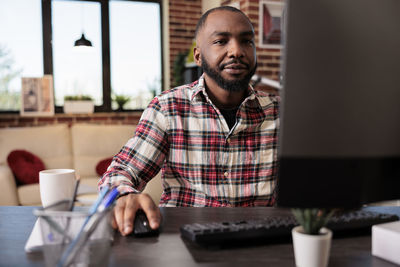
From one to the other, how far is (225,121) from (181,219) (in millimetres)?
552

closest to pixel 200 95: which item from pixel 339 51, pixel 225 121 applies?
pixel 225 121

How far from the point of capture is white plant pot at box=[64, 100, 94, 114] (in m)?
4.29

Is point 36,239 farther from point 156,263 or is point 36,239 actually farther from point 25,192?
point 25,192

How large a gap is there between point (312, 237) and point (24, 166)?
3214mm

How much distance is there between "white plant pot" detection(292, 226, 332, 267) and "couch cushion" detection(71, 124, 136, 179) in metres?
3.42

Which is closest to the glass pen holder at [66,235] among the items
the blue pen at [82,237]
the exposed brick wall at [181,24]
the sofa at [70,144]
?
the blue pen at [82,237]

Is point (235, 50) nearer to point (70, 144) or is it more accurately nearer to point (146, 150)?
point (146, 150)

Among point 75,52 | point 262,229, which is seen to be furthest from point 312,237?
point 75,52

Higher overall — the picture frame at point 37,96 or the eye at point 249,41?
the eye at point 249,41

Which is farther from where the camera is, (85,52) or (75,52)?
(75,52)

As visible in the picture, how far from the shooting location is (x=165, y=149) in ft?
4.51

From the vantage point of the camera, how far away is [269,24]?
3953mm

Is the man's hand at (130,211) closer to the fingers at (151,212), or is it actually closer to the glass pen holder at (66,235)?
the fingers at (151,212)

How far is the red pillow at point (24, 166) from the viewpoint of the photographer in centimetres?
324
